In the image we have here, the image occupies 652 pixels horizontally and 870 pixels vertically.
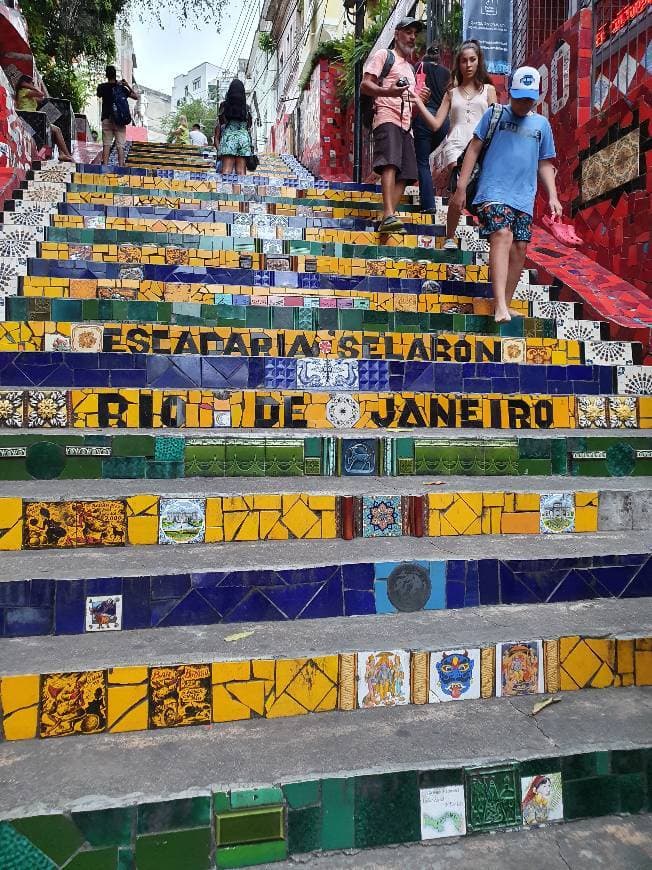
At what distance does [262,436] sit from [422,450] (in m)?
0.65

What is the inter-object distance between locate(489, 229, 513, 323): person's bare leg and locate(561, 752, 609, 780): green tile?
9.21 feet

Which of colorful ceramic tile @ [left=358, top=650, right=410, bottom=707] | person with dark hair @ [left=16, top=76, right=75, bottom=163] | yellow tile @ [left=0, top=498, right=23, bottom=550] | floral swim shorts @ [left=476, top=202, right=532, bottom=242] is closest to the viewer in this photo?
colorful ceramic tile @ [left=358, top=650, right=410, bottom=707]

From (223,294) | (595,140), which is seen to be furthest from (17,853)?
(595,140)

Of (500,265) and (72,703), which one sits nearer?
(72,703)

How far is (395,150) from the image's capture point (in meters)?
5.13

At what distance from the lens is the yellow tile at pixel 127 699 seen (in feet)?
5.00

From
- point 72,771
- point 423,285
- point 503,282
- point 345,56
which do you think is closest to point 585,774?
point 72,771

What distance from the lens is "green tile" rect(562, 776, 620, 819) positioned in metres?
1.48

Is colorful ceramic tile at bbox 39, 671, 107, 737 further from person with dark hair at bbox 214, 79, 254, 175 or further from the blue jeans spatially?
person with dark hair at bbox 214, 79, 254, 175

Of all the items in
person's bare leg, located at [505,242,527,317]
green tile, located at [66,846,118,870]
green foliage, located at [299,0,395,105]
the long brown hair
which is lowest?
green tile, located at [66,846,118,870]

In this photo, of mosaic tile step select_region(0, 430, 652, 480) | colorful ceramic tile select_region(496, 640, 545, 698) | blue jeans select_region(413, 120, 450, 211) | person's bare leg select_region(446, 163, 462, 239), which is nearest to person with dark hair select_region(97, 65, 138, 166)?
blue jeans select_region(413, 120, 450, 211)

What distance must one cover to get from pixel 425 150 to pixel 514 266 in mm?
2658

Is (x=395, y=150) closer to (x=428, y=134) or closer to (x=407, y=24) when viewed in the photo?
(x=407, y=24)

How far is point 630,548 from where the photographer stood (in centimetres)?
221
